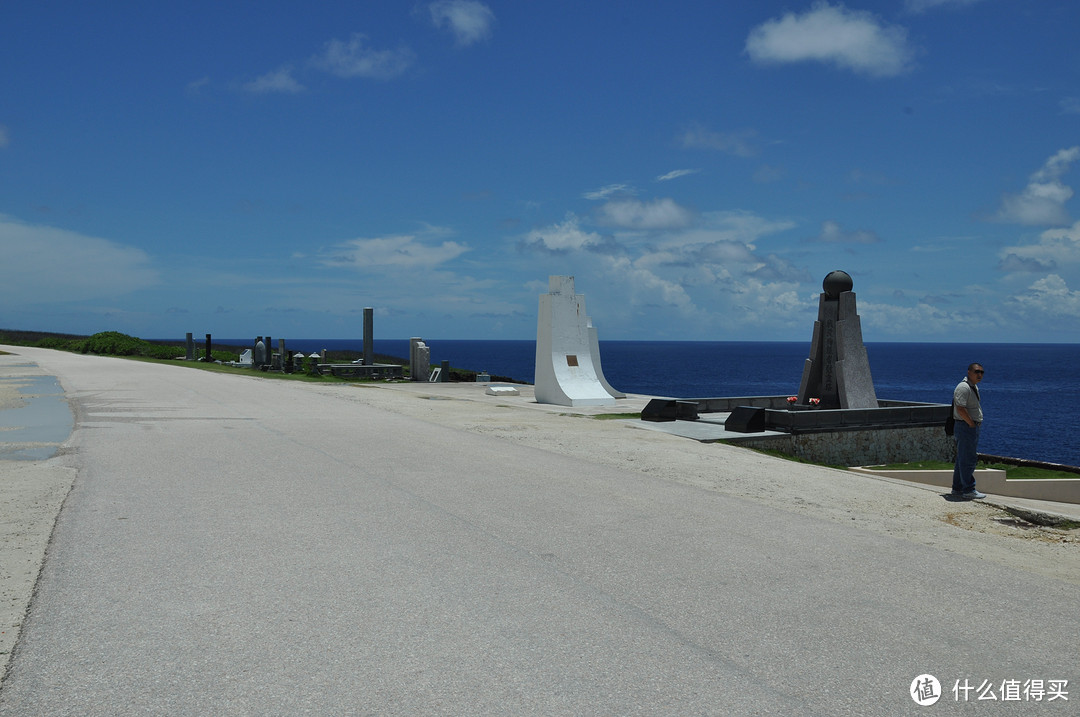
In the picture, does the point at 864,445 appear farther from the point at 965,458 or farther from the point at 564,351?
the point at 564,351

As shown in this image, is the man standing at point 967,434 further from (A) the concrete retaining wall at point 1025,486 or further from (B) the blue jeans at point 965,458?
(A) the concrete retaining wall at point 1025,486

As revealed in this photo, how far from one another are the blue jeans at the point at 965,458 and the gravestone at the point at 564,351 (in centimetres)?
1341

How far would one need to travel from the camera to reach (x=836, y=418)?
16031 mm

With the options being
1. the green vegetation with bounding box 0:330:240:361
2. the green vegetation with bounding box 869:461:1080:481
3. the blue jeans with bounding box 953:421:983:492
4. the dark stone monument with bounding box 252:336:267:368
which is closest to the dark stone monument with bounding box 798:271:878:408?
the green vegetation with bounding box 869:461:1080:481

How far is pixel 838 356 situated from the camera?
17.8 meters

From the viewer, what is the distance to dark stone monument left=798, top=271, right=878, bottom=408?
695 inches

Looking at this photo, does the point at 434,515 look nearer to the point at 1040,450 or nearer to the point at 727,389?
the point at 1040,450

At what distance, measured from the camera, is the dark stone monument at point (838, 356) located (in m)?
17.7

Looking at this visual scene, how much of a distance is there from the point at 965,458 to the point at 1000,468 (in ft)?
23.5

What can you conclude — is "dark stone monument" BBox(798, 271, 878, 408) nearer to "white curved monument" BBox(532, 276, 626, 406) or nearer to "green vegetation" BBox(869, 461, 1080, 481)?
"green vegetation" BBox(869, 461, 1080, 481)

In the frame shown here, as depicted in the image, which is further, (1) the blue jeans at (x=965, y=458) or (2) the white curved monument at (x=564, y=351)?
(2) the white curved monument at (x=564, y=351)

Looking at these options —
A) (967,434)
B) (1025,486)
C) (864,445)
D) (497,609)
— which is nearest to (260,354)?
(864,445)

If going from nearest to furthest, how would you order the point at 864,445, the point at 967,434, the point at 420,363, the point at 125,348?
the point at 967,434
the point at 864,445
the point at 420,363
the point at 125,348

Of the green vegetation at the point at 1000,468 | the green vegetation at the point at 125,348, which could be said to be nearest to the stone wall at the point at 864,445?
the green vegetation at the point at 1000,468
